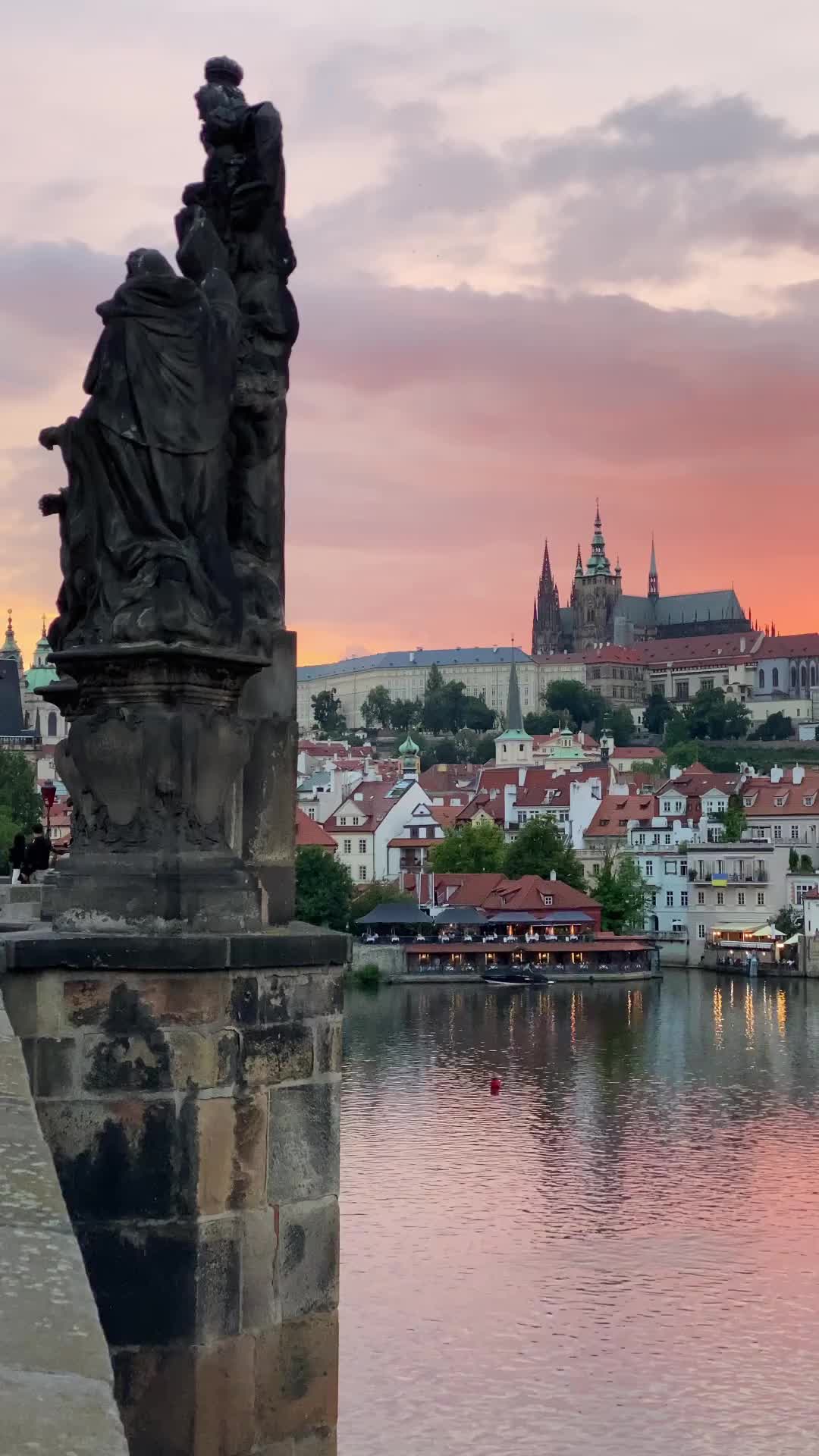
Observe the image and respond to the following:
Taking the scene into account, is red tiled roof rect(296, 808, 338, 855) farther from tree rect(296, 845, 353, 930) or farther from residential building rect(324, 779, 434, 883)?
tree rect(296, 845, 353, 930)

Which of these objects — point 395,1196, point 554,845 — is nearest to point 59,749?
point 395,1196

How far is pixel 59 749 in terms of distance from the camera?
227 inches

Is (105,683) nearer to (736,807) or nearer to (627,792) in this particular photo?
(736,807)

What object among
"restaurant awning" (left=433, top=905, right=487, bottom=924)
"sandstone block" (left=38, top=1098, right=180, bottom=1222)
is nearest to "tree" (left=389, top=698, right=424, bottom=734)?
"restaurant awning" (left=433, top=905, right=487, bottom=924)

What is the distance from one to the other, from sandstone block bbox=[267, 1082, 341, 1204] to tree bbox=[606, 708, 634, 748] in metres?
181

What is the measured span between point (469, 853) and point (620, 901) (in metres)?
8.06

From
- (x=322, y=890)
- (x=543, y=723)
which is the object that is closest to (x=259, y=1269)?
(x=322, y=890)

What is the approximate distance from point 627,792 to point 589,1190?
8235 centimetres

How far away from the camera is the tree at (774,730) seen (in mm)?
181625

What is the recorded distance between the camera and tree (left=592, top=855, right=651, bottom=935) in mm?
88875

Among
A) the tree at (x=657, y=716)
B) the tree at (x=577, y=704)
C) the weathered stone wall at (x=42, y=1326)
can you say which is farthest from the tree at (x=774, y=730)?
the weathered stone wall at (x=42, y=1326)

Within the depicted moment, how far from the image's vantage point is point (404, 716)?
197625mm

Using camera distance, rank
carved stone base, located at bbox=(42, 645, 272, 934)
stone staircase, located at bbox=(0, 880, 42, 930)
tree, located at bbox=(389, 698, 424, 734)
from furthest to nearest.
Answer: tree, located at bbox=(389, 698, 424, 734), stone staircase, located at bbox=(0, 880, 42, 930), carved stone base, located at bbox=(42, 645, 272, 934)

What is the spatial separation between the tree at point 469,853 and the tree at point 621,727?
302 ft
